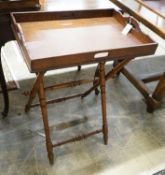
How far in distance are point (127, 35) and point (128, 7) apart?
15.8 inches

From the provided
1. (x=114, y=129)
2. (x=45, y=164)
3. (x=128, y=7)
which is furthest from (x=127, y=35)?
(x=45, y=164)

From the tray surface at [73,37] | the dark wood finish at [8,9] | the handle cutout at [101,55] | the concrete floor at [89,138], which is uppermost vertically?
the dark wood finish at [8,9]

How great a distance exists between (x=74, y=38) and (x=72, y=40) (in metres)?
0.03

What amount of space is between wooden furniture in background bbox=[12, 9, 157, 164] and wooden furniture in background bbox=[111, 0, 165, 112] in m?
0.17

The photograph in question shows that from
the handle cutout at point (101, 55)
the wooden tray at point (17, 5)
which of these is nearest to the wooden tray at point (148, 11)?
the handle cutout at point (101, 55)

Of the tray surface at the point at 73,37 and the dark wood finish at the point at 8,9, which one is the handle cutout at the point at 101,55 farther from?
the dark wood finish at the point at 8,9

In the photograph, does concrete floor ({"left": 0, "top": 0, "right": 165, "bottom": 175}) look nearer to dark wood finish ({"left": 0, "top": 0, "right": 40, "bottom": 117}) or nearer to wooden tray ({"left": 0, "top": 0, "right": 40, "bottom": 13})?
dark wood finish ({"left": 0, "top": 0, "right": 40, "bottom": 117})

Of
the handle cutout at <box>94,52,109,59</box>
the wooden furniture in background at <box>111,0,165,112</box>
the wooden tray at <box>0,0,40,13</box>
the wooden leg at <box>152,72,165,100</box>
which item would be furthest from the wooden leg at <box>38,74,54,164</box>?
the wooden leg at <box>152,72,165,100</box>

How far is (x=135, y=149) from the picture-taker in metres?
1.76

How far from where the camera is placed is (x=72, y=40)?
4.52ft

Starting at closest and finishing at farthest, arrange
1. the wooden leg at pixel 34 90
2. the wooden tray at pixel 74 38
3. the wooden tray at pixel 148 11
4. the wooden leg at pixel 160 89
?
1. the wooden tray at pixel 74 38
2. the wooden leg at pixel 34 90
3. the wooden tray at pixel 148 11
4. the wooden leg at pixel 160 89

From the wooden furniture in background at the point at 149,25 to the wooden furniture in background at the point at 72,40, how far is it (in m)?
0.17

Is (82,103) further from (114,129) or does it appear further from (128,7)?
(128,7)

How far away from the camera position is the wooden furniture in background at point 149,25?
1.60 metres
